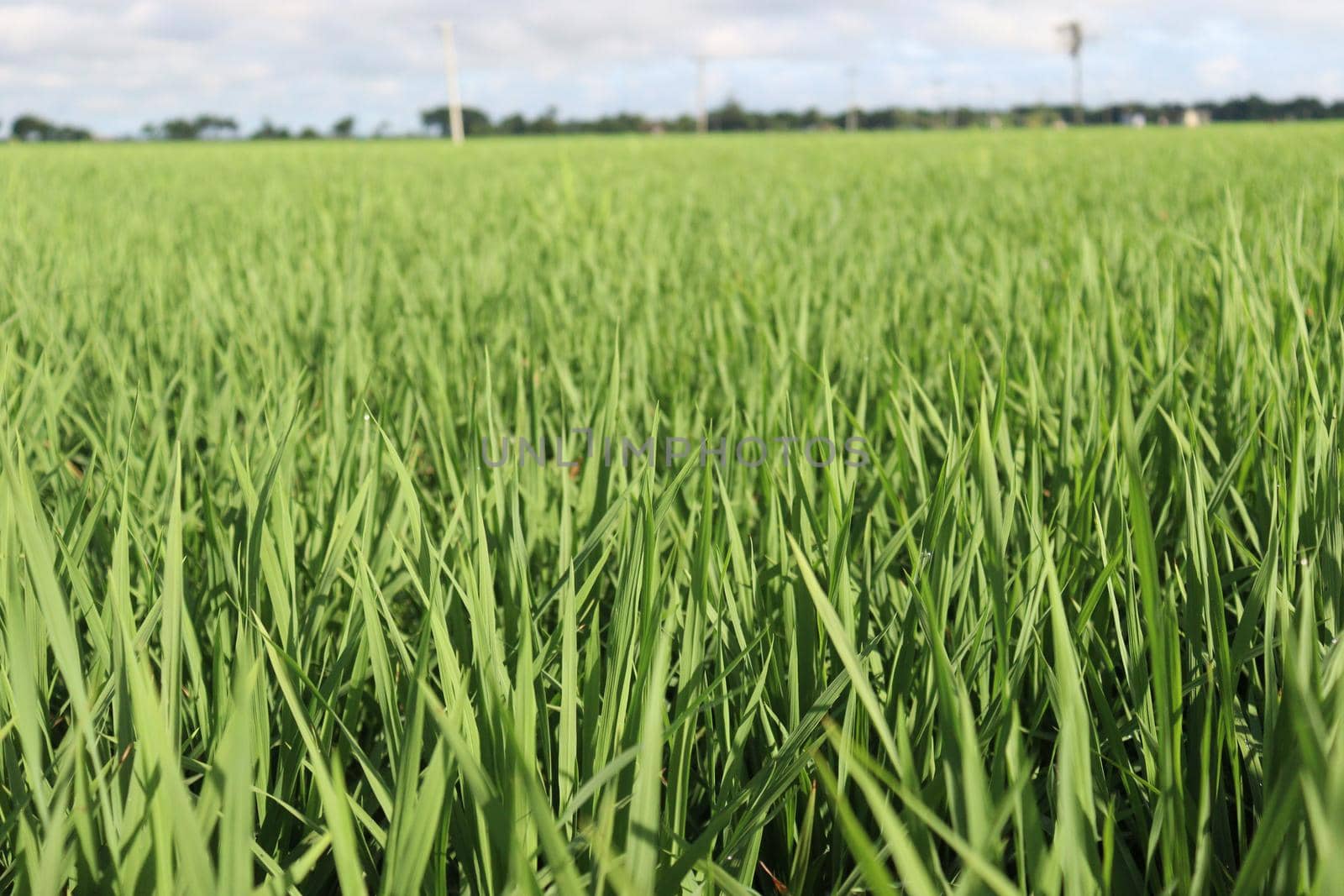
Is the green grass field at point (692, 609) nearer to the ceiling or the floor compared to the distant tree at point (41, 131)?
nearer to the floor

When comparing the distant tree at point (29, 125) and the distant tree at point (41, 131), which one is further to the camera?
the distant tree at point (29, 125)

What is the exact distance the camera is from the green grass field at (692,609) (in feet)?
1.53

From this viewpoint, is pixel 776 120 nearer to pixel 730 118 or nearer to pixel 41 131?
pixel 730 118

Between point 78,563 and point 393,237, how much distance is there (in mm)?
2606

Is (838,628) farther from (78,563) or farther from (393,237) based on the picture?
(393,237)

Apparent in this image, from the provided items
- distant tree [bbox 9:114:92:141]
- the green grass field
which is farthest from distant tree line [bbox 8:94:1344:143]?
the green grass field

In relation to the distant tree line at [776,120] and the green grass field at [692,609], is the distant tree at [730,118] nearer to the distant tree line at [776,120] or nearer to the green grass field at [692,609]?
the distant tree line at [776,120]

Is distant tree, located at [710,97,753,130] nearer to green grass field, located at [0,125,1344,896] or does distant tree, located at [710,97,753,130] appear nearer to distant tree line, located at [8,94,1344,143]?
distant tree line, located at [8,94,1344,143]

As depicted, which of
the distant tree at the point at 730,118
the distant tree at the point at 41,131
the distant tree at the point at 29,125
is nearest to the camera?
the distant tree at the point at 41,131

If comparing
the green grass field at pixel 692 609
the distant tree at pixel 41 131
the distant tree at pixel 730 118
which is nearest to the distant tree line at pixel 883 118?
the distant tree at pixel 730 118

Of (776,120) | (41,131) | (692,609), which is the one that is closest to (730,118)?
(776,120)

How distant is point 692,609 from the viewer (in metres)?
0.65

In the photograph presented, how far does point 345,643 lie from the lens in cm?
70

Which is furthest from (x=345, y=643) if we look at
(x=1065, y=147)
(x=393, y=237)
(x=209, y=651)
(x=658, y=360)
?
(x=1065, y=147)
